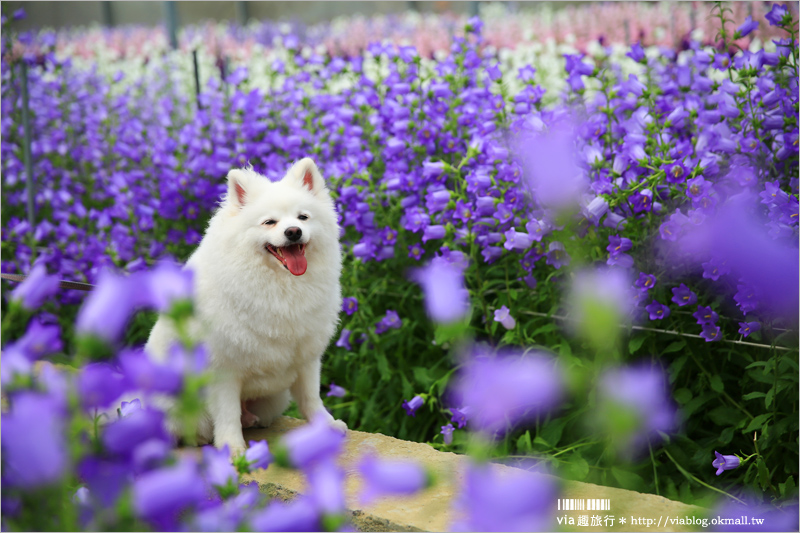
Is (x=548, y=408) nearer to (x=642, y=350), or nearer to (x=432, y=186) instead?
(x=642, y=350)

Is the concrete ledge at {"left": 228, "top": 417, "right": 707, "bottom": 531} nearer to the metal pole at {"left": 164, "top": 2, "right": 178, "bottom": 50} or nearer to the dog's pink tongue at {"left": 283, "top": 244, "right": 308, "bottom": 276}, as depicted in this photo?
the dog's pink tongue at {"left": 283, "top": 244, "right": 308, "bottom": 276}

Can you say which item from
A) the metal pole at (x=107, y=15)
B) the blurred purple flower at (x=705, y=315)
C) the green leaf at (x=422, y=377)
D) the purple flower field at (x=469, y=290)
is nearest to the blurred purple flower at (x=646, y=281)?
the purple flower field at (x=469, y=290)

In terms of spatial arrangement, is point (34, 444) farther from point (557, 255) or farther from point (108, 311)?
point (557, 255)

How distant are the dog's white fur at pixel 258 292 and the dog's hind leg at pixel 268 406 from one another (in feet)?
0.72

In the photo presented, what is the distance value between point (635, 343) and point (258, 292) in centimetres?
144

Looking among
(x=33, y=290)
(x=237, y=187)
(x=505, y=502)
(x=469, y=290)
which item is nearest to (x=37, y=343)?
(x=33, y=290)

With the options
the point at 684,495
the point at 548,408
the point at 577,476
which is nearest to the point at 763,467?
the point at 684,495

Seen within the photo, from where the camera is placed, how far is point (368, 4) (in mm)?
8891

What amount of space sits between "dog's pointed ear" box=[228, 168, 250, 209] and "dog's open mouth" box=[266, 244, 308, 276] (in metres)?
0.20

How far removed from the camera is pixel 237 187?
6.91 feet

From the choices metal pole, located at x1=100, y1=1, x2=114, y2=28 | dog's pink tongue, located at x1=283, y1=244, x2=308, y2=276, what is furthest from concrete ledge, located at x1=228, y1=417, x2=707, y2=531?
metal pole, located at x1=100, y1=1, x2=114, y2=28

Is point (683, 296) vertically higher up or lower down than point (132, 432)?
lower down

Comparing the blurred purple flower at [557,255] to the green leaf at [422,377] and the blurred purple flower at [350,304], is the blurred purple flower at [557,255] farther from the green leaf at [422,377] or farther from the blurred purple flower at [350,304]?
the blurred purple flower at [350,304]

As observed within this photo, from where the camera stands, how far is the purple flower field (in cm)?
64
